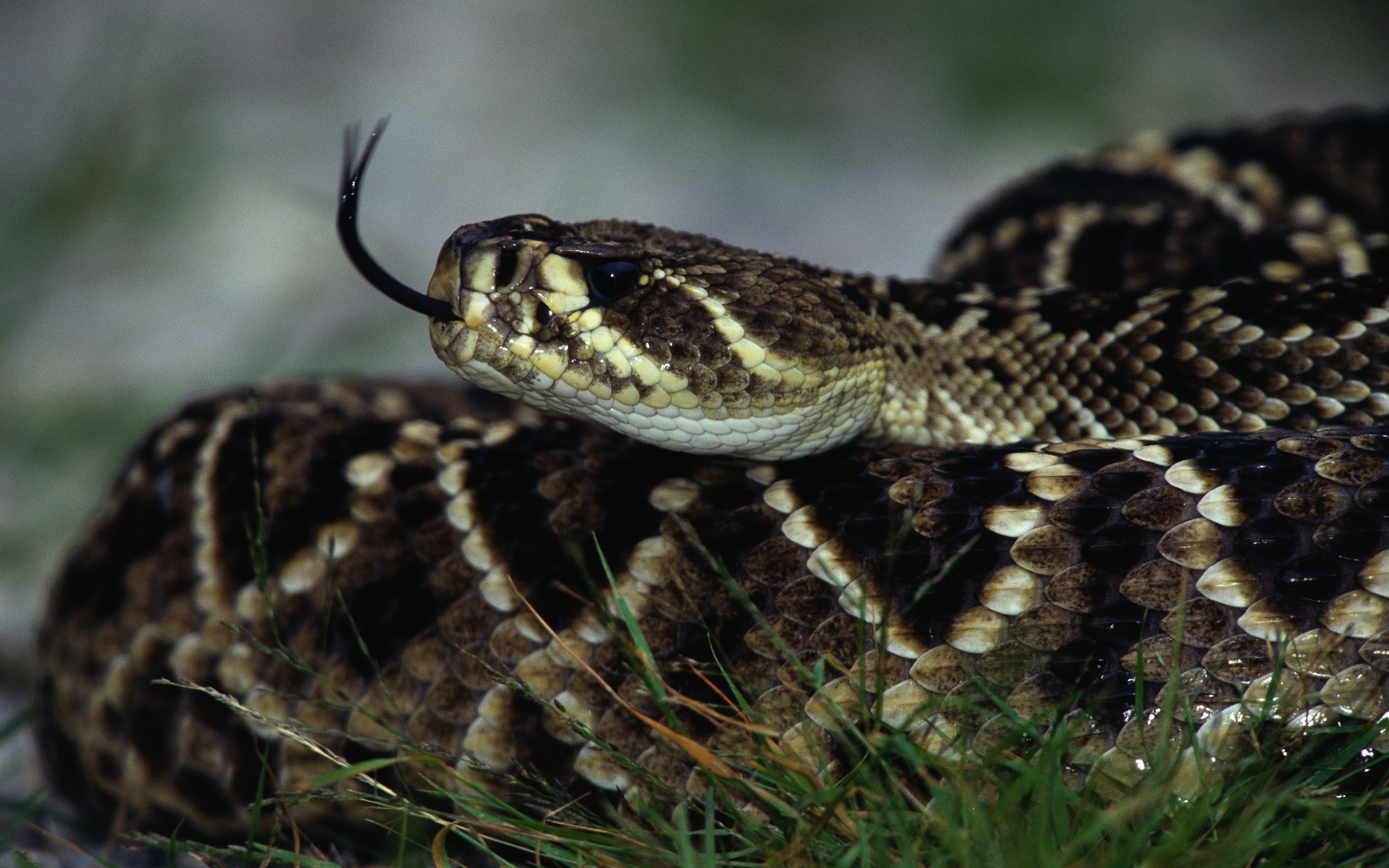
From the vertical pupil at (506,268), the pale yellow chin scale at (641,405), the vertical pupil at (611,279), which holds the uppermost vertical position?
the vertical pupil at (506,268)

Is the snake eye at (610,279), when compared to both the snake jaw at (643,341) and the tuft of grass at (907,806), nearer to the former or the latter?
the snake jaw at (643,341)

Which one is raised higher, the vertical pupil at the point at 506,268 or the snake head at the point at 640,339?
the vertical pupil at the point at 506,268

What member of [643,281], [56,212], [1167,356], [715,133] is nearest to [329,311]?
[56,212]

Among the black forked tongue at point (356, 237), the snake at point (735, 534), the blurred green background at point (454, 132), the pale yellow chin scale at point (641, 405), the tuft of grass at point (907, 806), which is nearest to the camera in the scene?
the tuft of grass at point (907, 806)

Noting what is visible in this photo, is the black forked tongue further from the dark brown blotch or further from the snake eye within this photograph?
the dark brown blotch

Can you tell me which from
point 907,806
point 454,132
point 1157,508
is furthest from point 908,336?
point 454,132

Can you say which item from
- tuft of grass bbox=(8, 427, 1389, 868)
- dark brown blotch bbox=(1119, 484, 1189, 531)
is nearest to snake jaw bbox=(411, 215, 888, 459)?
tuft of grass bbox=(8, 427, 1389, 868)

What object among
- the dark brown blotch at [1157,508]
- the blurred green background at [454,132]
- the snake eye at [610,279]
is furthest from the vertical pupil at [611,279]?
the blurred green background at [454,132]

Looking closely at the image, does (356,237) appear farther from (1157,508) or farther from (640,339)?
(1157,508)
